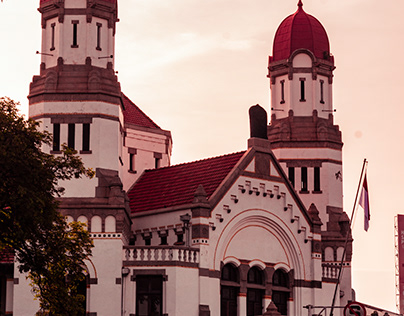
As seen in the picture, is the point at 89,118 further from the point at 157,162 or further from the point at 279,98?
the point at 279,98

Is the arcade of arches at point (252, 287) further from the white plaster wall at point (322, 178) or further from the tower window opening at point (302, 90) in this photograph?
the tower window opening at point (302, 90)

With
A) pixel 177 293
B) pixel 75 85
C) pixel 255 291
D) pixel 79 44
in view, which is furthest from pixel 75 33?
pixel 255 291

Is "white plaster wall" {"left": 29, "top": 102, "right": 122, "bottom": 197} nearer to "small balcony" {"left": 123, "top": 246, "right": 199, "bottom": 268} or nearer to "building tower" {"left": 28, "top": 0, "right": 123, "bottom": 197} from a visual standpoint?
"building tower" {"left": 28, "top": 0, "right": 123, "bottom": 197}

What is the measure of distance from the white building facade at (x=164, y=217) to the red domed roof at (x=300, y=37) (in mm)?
12710

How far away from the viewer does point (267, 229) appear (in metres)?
73.3

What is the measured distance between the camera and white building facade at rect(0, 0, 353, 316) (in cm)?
6669

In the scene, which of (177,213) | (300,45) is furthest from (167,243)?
(300,45)

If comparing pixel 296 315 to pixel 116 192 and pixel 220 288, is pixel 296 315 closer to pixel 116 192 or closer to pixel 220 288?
pixel 220 288

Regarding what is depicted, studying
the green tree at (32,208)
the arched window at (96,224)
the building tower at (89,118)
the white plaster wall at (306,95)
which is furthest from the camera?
the white plaster wall at (306,95)

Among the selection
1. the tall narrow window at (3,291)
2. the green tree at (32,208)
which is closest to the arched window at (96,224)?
the tall narrow window at (3,291)

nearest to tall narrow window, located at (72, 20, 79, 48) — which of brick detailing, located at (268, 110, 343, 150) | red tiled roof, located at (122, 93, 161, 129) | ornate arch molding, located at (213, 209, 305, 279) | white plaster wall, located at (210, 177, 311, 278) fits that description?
white plaster wall, located at (210, 177, 311, 278)

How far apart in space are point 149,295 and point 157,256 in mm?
2495

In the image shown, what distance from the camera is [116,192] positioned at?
221 ft

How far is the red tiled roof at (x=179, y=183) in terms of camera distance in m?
72.1
